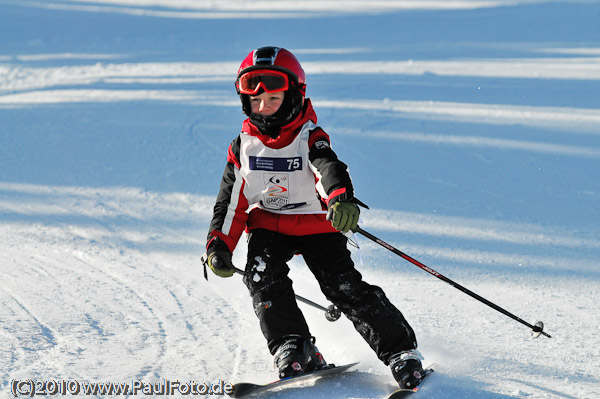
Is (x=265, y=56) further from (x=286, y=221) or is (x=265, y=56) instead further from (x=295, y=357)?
(x=295, y=357)

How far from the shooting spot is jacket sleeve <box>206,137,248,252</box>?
305 centimetres

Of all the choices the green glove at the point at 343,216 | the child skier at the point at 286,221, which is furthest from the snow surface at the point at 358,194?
the green glove at the point at 343,216

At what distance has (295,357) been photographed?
2785 mm

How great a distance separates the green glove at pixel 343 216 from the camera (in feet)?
8.64

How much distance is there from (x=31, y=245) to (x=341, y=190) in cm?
279

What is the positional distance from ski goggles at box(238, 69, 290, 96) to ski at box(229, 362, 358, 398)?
3.96 ft

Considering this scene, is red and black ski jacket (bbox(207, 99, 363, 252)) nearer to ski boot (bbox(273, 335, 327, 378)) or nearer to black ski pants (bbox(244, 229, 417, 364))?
black ski pants (bbox(244, 229, 417, 364))

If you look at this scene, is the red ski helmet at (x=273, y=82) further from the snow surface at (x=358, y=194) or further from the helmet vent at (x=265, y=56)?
the snow surface at (x=358, y=194)

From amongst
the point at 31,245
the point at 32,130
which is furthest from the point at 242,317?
the point at 32,130

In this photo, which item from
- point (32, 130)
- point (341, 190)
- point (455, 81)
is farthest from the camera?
point (455, 81)

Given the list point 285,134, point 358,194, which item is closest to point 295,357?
point 285,134

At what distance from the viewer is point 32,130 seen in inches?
301

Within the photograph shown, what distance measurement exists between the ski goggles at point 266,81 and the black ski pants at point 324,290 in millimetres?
644

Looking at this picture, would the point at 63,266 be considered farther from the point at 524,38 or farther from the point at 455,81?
the point at 524,38
